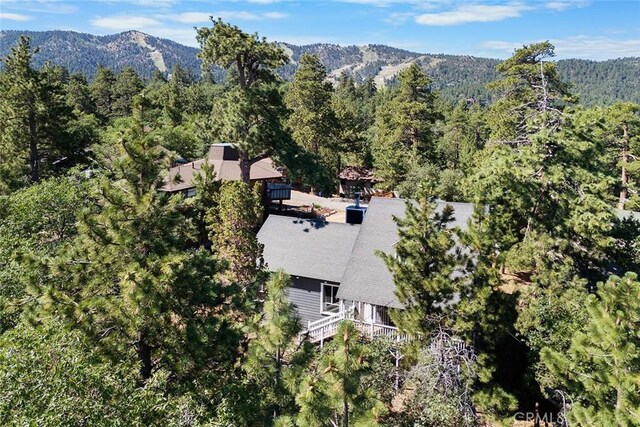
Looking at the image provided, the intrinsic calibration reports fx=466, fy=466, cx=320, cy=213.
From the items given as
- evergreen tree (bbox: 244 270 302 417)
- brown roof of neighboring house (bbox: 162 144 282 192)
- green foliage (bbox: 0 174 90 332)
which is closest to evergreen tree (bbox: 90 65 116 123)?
brown roof of neighboring house (bbox: 162 144 282 192)

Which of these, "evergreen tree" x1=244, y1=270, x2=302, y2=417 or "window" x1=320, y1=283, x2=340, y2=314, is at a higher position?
"evergreen tree" x1=244, y1=270, x2=302, y2=417

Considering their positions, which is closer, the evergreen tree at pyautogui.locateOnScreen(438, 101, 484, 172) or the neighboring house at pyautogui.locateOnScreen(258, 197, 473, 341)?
the neighboring house at pyautogui.locateOnScreen(258, 197, 473, 341)

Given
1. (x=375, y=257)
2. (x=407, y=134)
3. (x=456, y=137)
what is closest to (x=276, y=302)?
(x=375, y=257)

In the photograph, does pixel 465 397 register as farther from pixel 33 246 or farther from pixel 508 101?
pixel 508 101

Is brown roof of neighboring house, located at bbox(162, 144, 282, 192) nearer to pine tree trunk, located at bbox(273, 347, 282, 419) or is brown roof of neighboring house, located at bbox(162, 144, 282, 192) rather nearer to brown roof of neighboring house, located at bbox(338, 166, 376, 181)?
brown roof of neighboring house, located at bbox(338, 166, 376, 181)

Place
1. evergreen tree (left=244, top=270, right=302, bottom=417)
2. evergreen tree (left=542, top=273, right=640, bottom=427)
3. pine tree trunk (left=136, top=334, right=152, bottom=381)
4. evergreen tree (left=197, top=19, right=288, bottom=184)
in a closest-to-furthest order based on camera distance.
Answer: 1. evergreen tree (left=542, top=273, right=640, bottom=427)
2. evergreen tree (left=244, top=270, right=302, bottom=417)
3. pine tree trunk (left=136, top=334, right=152, bottom=381)
4. evergreen tree (left=197, top=19, right=288, bottom=184)

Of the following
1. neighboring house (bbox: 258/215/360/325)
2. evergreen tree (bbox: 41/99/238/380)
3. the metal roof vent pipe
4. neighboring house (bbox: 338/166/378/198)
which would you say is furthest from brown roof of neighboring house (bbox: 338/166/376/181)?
evergreen tree (bbox: 41/99/238/380)

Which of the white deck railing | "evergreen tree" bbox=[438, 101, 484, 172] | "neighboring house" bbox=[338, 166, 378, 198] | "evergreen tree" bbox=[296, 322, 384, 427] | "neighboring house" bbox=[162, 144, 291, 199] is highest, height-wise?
"evergreen tree" bbox=[438, 101, 484, 172]

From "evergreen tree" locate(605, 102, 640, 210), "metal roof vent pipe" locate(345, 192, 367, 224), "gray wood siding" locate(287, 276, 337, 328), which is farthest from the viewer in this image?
"evergreen tree" locate(605, 102, 640, 210)

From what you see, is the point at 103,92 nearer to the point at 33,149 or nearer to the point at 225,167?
the point at 33,149

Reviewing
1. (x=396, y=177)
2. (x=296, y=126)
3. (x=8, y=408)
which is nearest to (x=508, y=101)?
(x=396, y=177)
